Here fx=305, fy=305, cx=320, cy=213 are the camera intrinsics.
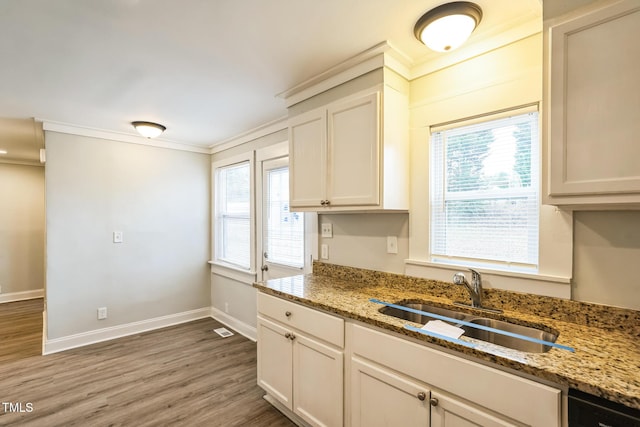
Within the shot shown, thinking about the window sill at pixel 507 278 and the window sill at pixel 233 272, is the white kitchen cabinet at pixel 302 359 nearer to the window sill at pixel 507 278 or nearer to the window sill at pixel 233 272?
the window sill at pixel 507 278

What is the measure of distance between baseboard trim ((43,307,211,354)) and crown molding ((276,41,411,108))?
3.26 meters

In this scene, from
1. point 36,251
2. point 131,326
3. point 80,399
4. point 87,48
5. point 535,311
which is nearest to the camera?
point 535,311

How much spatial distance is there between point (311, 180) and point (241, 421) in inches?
68.6

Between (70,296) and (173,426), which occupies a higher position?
(70,296)

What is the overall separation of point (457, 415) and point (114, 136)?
406cm

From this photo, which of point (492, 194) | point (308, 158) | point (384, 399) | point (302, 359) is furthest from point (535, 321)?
point (308, 158)

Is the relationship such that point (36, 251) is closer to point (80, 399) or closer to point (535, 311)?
point (80, 399)

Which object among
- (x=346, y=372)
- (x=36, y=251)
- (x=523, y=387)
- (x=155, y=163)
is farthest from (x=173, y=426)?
(x=36, y=251)

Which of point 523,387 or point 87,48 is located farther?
point 87,48

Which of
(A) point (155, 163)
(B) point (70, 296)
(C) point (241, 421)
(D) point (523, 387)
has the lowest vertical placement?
(C) point (241, 421)

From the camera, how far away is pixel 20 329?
3793 millimetres

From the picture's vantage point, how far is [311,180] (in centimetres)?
221

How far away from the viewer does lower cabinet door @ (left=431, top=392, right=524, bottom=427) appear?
3.64 feet

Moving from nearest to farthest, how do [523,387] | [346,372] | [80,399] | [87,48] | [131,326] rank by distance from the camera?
[523,387]
[346,372]
[87,48]
[80,399]
[131,326]
